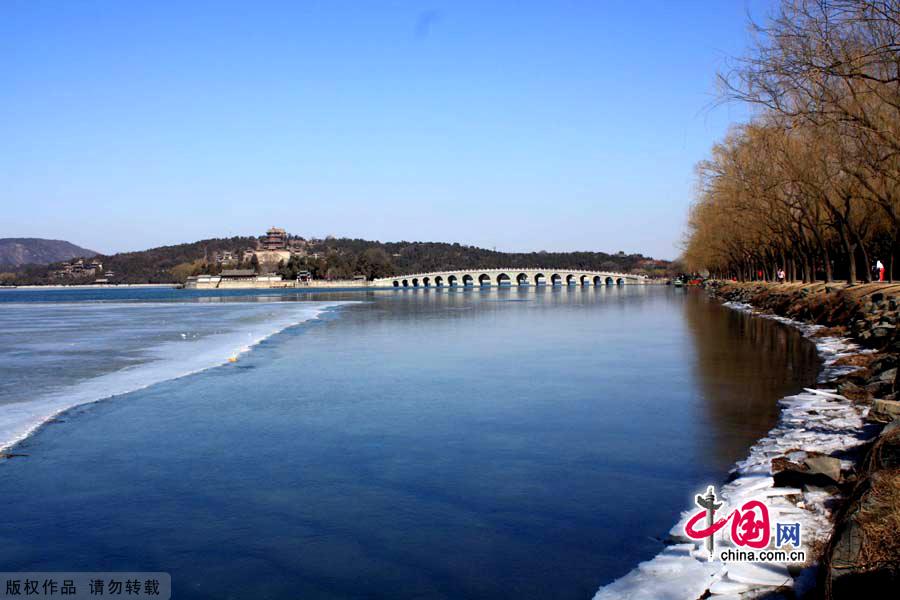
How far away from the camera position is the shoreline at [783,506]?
6.18 meters

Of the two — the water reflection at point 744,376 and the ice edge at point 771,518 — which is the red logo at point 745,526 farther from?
the water reflection at point 744,376

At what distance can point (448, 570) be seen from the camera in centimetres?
704

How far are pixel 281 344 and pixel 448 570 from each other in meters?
22.7

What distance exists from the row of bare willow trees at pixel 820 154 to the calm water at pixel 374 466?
6.19 meters

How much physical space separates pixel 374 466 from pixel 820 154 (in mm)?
24886

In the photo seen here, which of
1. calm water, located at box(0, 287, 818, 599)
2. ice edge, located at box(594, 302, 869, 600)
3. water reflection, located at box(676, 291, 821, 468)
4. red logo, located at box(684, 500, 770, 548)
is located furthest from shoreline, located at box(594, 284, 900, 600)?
water reflection, located at box(676, 291, 821, 468)

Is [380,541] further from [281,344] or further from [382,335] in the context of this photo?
[382,335]

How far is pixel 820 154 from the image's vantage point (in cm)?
2853

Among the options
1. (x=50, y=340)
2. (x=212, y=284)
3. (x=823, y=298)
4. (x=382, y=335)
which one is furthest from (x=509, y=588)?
(x=212, y=284)

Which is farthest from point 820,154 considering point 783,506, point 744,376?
point 783,506

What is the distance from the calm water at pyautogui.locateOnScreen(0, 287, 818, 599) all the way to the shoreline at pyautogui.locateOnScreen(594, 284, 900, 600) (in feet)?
1.08

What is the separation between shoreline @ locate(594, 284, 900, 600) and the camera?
6.18 metres

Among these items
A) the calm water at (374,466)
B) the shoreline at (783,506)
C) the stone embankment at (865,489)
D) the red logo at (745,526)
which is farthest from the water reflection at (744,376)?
the red logo at (745,526)

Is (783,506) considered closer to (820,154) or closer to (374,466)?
(374,466)
